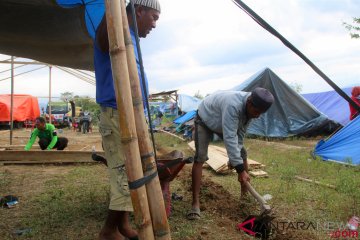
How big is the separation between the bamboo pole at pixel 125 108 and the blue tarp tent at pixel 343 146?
18.0 feet

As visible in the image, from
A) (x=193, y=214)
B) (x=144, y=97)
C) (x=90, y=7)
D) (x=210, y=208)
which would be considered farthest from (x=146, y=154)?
(x=90, y=7)

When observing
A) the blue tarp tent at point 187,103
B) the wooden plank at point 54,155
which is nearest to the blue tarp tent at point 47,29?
the wooden plank at point 54,155

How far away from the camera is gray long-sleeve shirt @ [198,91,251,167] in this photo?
11.1 ft

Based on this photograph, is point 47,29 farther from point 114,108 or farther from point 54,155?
point 54,155

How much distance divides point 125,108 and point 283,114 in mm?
10916

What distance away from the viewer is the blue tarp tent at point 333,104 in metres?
12.7

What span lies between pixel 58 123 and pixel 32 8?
76.8ft

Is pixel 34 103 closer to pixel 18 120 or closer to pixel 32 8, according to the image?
pixel 18 120

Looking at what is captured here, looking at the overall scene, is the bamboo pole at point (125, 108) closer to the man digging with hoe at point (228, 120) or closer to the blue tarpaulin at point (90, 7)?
the man digging with hoe at point (228, 120)

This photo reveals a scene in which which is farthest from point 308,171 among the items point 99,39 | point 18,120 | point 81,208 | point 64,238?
point 18,120

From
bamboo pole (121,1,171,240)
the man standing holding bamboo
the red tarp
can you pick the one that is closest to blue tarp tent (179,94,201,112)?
the red tarp

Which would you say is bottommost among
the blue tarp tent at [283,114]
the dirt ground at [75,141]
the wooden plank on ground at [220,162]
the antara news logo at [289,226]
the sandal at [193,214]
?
the antara news logo at [289,226]

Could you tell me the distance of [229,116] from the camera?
3430 millimetres

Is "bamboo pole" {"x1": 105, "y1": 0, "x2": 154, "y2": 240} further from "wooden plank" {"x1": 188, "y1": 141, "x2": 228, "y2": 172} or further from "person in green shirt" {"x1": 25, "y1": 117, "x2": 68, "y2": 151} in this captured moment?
"person in green shirt" {"x1": 25, "y1": 117, "x2": 68, "y2": 151}
